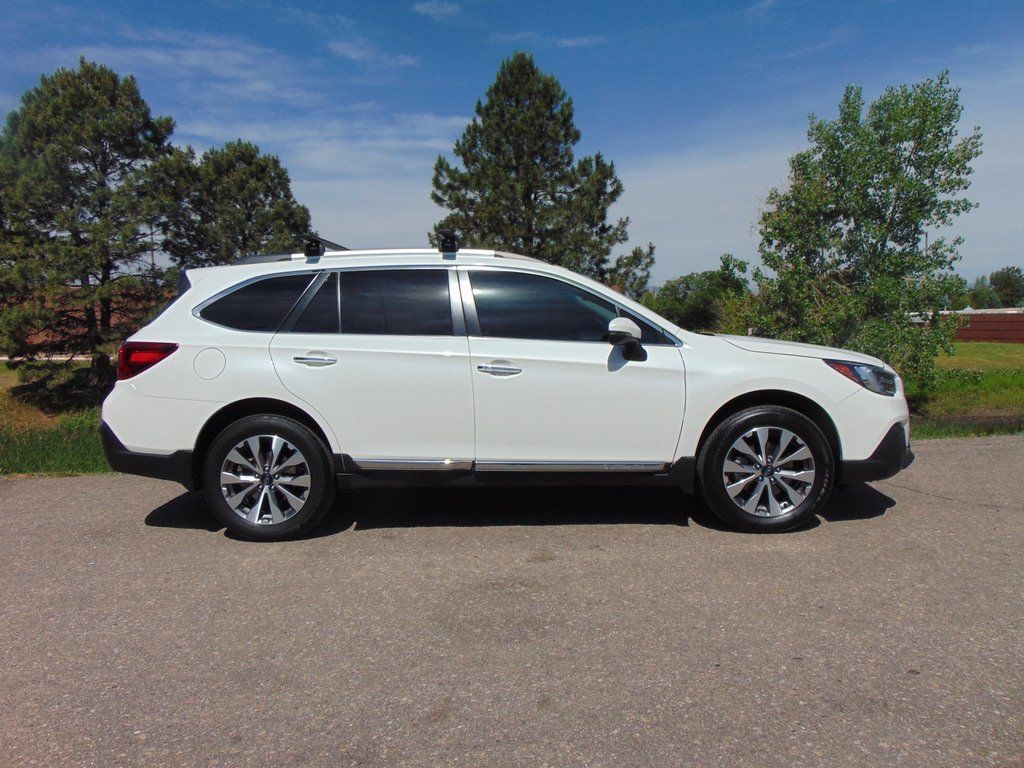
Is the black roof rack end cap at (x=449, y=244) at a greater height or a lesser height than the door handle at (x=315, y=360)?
greater

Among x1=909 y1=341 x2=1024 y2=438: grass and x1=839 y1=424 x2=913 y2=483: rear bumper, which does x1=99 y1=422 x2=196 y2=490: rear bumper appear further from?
x1=909 y1=341 x2=1024 y2=438: grass

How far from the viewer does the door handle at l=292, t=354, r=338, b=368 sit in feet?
15.2

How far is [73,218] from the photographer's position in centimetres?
1268

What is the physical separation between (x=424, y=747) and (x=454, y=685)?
402 mm

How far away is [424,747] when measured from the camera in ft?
8.20

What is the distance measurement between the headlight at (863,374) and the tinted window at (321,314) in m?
3.20

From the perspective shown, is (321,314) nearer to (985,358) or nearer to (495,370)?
(495,370)

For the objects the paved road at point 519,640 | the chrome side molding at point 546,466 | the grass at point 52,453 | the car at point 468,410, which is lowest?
the paved road at point 519,640

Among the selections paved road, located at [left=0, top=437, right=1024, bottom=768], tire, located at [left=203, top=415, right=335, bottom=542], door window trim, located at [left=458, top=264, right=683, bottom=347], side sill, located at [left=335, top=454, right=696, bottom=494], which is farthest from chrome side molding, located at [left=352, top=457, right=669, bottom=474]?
door window trim, located at [left=458, top=264, right=683, bottom=347]

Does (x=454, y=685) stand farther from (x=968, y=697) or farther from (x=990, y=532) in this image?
(x=990, y=532)

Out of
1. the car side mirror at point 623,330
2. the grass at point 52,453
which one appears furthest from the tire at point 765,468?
the grass at point 52,453

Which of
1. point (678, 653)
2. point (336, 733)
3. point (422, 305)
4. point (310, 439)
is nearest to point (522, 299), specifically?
point (422, 305)

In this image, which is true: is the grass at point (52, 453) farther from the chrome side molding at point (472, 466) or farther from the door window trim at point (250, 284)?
the chrome side molding at point (472, 466)

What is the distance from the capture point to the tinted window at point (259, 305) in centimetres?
475
